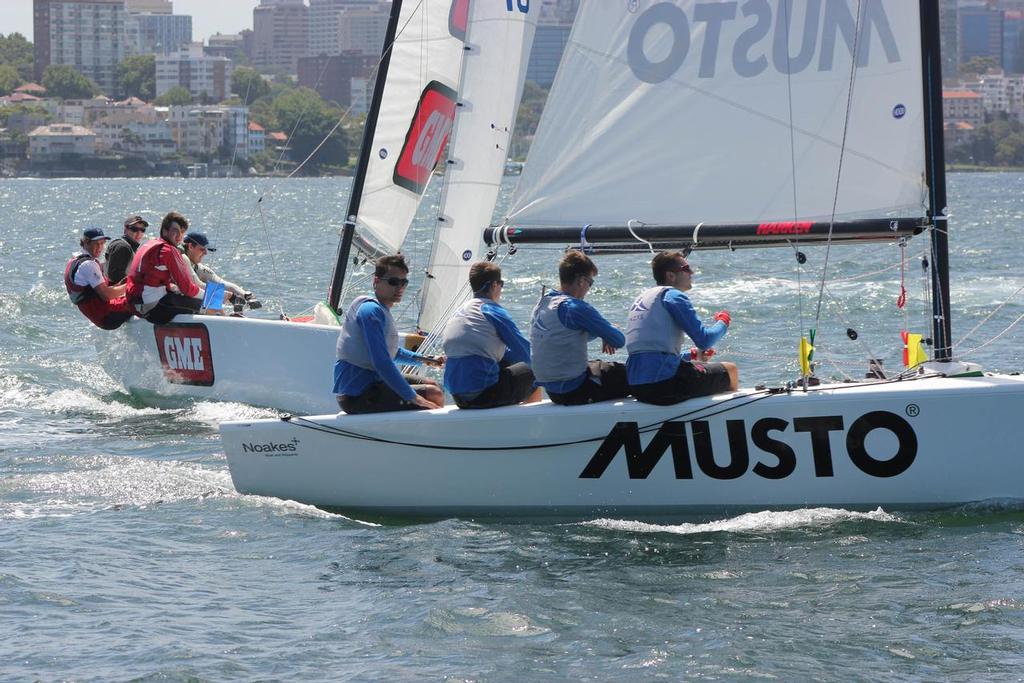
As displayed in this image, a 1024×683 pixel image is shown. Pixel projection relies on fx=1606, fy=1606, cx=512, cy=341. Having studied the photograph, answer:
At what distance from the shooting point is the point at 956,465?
6.76 meters

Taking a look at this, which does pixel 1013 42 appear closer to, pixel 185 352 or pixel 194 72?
pixel 194 72

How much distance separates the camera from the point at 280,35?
156m

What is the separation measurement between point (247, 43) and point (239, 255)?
155 m

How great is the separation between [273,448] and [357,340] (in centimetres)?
64

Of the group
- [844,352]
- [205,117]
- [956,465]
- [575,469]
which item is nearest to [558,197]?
[575,469]

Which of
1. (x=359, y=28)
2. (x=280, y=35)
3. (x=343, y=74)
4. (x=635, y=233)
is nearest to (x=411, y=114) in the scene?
(x=635, y=233)

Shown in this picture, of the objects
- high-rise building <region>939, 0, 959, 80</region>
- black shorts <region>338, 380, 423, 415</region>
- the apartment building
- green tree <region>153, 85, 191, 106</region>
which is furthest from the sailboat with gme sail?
high-rise building <region>939, 0, 959, 80</region>

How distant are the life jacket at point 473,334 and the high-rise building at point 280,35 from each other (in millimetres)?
140218

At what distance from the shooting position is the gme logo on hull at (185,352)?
422 inches

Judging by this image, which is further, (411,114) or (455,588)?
(411,114)

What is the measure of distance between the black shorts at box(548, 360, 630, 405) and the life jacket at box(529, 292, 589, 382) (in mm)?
86

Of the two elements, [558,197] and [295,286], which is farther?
[295,286]

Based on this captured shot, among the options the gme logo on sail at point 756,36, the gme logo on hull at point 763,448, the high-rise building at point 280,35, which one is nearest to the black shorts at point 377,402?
the gme logo on hull at point 763,448

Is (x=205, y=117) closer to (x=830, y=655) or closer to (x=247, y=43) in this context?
(x=247, y=43)
